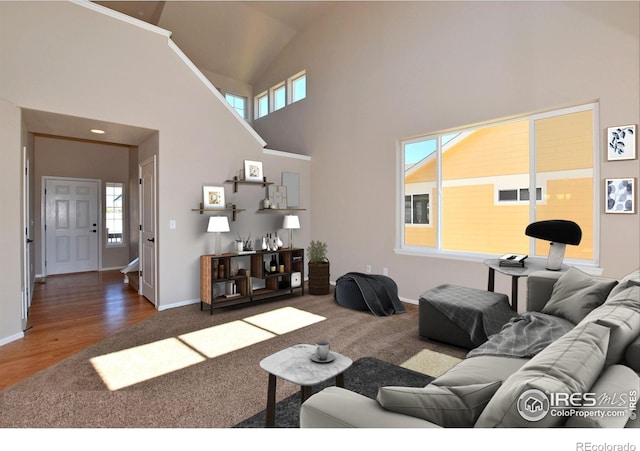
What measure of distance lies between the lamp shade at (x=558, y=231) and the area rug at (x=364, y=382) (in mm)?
1581

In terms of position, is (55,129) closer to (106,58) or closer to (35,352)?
(106,58)

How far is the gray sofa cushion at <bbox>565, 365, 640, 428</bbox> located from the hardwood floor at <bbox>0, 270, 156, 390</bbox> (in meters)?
3.49

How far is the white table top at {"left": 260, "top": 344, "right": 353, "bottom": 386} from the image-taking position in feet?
5.43

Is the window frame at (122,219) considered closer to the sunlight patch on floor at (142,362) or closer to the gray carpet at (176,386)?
the gray carpet at (176,386)

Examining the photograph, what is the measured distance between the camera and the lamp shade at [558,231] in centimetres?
286

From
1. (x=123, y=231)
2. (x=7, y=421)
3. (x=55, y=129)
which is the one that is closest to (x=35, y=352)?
(x=7, y=421)

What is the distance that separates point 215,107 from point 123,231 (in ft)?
15.5

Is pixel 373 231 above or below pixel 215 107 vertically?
below

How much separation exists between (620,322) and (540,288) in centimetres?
175

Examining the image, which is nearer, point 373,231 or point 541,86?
point 541,86

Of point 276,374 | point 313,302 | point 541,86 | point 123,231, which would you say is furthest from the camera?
point 123,231

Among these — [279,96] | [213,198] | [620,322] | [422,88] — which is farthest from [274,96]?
[620,322]

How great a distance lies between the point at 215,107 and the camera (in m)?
5.03
